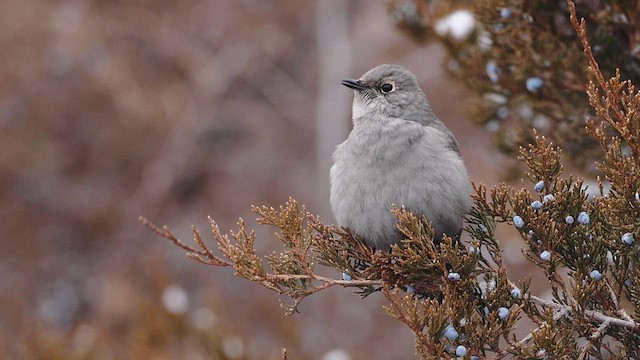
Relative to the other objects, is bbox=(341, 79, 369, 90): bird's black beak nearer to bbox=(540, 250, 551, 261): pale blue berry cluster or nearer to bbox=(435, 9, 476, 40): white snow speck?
bbox=(435, 9, 476, 40): white snow speck

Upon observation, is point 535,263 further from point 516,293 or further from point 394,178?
point 394,178

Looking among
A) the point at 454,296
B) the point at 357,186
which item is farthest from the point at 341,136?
the point at 454,296

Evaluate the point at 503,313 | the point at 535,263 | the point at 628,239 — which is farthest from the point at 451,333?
the point at 628,239

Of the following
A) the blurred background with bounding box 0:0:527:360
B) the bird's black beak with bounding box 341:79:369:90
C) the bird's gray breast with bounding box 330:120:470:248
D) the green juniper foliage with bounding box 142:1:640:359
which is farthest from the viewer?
the blurred background with bounding box 0:0:527:360

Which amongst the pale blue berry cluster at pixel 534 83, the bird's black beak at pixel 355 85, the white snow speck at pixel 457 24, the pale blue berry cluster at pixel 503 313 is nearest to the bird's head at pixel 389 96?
the bird's black beak at pixel 355 85

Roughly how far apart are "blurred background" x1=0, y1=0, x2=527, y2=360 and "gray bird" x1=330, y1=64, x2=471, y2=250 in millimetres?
5378

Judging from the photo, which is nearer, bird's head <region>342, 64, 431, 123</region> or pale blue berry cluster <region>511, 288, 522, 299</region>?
pale blue berry cluster <region>511, 288, 522, 299</region>

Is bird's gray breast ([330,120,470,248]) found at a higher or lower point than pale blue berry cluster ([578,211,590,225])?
higher

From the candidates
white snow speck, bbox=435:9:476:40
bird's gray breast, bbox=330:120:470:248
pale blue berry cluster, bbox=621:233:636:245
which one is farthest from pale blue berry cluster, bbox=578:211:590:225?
white snow speck, bbox=435:9:476:40

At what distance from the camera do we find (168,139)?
10773mm

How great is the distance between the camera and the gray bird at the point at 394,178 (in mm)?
4121

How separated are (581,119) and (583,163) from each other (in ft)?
1.64

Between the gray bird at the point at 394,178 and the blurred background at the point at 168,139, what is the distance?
Result: 5.38 m

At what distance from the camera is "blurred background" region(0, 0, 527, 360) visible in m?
10.1
